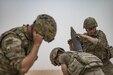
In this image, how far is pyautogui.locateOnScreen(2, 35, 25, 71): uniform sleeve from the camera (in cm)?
168

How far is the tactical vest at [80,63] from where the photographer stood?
6.92 ft

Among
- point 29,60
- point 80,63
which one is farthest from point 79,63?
point 29,60

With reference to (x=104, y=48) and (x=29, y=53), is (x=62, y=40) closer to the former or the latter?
(x=104, y=48)

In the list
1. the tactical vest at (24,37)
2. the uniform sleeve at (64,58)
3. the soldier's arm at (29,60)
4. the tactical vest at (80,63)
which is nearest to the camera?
the soldier's arm at (29,60)

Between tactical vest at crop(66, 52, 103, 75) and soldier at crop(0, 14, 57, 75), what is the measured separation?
381 mm

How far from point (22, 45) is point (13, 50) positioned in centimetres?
11

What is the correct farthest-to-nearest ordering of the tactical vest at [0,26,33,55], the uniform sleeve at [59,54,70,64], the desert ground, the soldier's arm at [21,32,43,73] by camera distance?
the desert ground
the uniform sleeve at [59,54,70,64]
the tactical vest at [0,26,33,55]
the soldier's arm at [21,32,43,73]

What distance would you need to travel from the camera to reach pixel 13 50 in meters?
1.70

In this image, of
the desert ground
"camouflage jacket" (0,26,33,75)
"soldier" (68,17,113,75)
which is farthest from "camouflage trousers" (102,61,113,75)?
"camouflage jacket" (0,26,33,75)

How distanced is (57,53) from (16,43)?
116cm

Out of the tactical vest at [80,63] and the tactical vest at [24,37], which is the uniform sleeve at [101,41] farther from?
the tactical vest at [24,37]

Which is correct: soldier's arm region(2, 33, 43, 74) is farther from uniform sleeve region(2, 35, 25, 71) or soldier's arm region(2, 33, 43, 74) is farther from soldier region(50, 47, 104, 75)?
soldier region(50, 47, 104, 75)

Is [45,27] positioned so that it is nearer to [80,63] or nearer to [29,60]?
[29,60]

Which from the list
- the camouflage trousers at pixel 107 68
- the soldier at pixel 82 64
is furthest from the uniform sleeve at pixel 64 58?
the camouflage trousers at pixel 107 68
